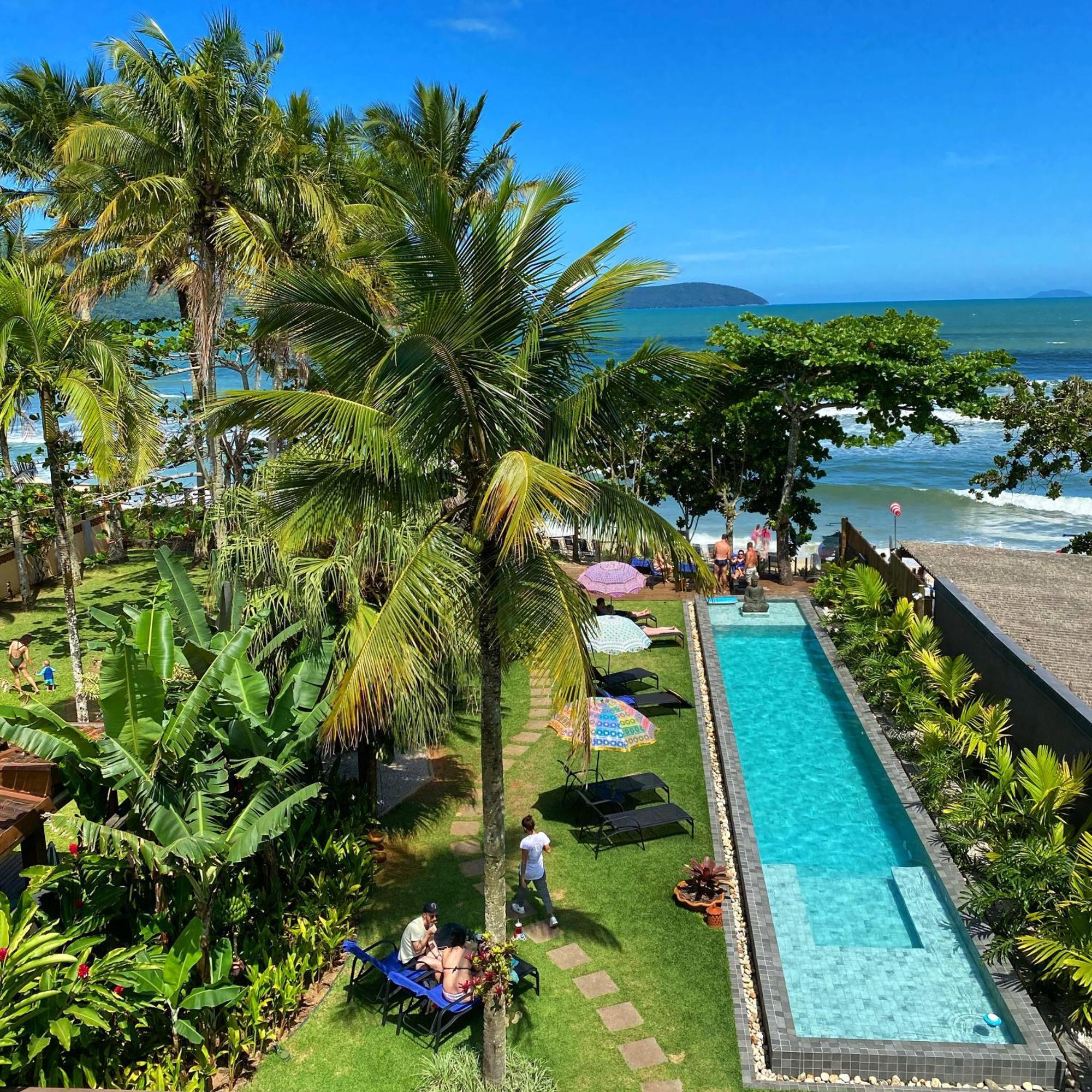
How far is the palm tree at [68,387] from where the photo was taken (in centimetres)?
1270

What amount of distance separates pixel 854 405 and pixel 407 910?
57.5ft

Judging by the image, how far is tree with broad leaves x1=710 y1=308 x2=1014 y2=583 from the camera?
22.0 m

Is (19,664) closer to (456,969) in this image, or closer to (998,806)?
(456,969)

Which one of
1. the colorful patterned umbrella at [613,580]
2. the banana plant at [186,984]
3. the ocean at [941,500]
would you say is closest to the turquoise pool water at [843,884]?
the colorful patterned umbrella at [613,580]

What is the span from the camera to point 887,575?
19719 mm

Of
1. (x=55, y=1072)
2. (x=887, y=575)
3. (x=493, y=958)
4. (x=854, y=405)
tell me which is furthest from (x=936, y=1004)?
(x=854, y=405)

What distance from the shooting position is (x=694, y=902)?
10.3m

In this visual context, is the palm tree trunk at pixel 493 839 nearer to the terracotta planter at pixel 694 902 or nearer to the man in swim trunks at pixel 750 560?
the terracotta planter at pixel 694 902

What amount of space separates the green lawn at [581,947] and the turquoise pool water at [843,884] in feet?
3.19

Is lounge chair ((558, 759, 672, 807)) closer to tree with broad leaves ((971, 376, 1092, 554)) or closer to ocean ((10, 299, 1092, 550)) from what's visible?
ocean ((10, 299, 1092, 550))

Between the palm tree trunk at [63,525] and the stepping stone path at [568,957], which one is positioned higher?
the palm tree trunk at [63,525]

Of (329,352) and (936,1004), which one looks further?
(936,1004)

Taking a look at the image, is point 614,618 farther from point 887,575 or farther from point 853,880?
point 887,575

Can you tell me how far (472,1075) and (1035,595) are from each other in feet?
40.3
